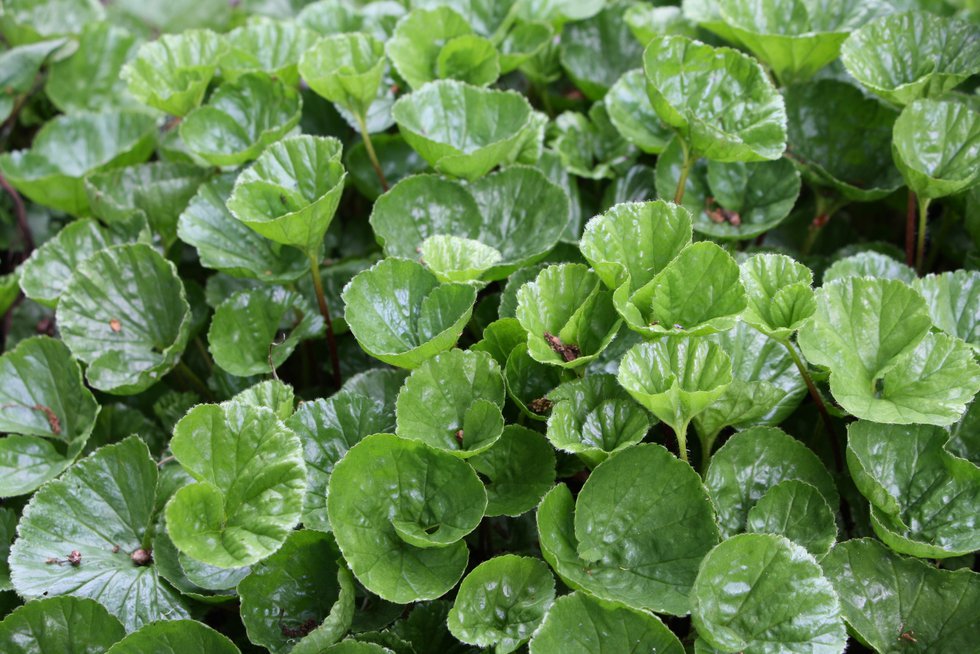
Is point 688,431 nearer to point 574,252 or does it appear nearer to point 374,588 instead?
point 574,252

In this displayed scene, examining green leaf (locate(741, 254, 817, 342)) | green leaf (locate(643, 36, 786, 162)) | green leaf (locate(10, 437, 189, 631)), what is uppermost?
green leaf (locate(643, 36, 786, 162))

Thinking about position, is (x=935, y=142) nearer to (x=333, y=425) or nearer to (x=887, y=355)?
(x=887, y=355)

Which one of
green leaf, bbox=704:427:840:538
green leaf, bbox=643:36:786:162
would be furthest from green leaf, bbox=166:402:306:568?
green leaf, bbox=643:36:786:162

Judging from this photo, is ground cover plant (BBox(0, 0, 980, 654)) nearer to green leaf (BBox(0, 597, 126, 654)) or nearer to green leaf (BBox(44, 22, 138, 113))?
green leaf (BBox(0, 597, 126, 654))

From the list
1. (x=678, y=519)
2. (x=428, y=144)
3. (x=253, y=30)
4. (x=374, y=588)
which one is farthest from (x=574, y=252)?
(x=253, y=30)

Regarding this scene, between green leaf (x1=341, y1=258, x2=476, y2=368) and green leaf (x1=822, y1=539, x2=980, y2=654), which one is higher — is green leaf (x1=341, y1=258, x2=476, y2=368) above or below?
above

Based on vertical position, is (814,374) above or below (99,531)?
above
